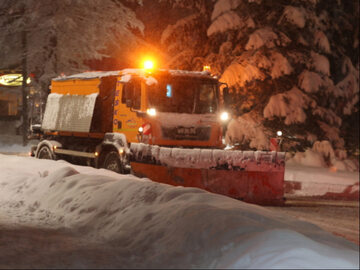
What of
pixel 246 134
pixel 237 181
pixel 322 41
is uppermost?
pixel 322 41

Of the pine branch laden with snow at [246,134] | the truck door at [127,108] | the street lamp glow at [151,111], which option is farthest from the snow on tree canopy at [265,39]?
the street lamp glow at [151,111]

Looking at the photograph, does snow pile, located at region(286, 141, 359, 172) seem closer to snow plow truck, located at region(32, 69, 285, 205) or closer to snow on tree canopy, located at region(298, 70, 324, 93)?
snow on tree canopy, located at region(298, 70, 324, 93)

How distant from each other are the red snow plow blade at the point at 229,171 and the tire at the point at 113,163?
1353mm

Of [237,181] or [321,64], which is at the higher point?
[321,64]

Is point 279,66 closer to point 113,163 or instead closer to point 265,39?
point 265,39

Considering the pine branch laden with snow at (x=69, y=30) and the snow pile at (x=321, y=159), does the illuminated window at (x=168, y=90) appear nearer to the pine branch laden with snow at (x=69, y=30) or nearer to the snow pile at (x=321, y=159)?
the snow pile at (x=321, y=159)

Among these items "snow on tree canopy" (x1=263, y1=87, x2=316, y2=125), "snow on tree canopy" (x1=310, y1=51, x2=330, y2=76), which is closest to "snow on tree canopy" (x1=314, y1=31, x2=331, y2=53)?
"snow on tree canopy" (x1=310, y1=51, x2=330, y2=76)

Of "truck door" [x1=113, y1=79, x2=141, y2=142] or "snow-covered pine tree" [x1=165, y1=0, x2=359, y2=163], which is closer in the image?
"truck door" [x1=113, y1=79, x2=141, y2=142]

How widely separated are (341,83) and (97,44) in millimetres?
10049

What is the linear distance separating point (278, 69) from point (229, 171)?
9432mm

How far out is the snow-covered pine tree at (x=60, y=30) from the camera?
73.9 ft

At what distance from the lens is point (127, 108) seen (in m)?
12.5

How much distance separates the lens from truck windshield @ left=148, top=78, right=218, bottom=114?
39.9 feet

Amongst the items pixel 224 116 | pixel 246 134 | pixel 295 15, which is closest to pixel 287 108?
pixel 246 134
